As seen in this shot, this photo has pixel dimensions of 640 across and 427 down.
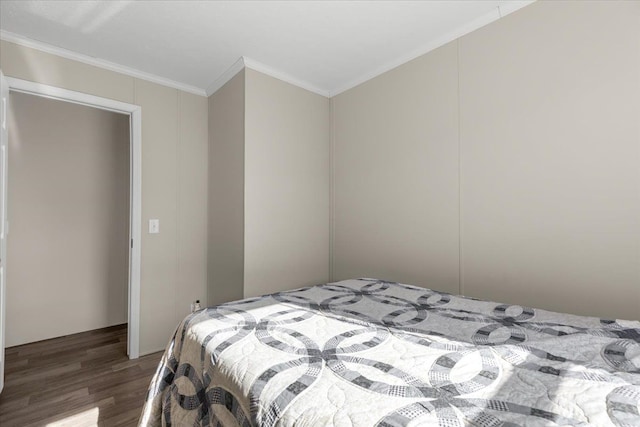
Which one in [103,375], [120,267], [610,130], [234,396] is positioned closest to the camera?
[234,396]

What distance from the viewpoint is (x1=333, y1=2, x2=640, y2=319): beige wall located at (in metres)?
1.49

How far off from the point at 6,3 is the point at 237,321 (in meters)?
2.35

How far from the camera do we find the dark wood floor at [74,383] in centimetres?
179

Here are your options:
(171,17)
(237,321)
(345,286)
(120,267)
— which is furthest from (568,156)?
(120,267)

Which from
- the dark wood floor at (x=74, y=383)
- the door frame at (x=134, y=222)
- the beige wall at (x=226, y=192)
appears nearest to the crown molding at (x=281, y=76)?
the beige wall at (x=226, y=192)

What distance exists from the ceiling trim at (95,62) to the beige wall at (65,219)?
3.28 feet

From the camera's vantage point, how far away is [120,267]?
11.1ft

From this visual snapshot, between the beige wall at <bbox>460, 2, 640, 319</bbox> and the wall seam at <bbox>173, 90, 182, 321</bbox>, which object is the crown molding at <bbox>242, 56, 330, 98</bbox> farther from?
the beige wall at <bbox>460, 2, 640, 319</bbox>

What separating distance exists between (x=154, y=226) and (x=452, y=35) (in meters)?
2.83

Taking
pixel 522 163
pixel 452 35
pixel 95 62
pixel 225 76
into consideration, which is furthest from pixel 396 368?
pixel 95 62

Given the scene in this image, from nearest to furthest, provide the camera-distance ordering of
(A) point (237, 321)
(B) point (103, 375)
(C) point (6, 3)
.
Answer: (A) point (237, 321) → (C) point (6, 3) → (B) point (103, 375)

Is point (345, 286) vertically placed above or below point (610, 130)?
below

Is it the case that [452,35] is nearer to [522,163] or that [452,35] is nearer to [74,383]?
[522,163]

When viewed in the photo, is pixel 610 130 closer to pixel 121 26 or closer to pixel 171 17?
pixel 171 17
